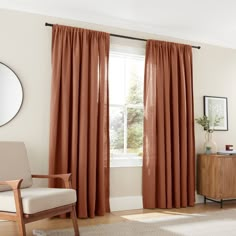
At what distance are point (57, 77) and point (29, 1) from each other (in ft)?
2.94

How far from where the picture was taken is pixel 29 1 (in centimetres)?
327

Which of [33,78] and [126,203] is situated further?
[126,203]

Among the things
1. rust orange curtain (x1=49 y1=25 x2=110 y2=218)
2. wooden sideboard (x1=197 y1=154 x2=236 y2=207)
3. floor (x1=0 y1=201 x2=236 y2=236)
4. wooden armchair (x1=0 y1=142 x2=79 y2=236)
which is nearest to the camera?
wooden armchair (x1=0 y1=142 x2=79 y2=236)

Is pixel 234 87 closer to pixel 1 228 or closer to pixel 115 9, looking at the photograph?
pixel 115 9

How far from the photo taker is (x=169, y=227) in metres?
2.99

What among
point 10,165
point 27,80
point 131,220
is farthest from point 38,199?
point 27,80

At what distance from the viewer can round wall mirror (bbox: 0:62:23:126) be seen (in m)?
3.24

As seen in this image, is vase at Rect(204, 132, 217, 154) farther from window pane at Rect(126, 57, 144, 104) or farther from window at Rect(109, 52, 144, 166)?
window pane at Rect(126, 57, 144, 104)

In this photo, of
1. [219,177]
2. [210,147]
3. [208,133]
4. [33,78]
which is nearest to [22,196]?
[33,78]

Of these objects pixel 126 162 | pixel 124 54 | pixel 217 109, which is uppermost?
pixel 124 54

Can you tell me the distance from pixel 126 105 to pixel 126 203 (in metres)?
1.30

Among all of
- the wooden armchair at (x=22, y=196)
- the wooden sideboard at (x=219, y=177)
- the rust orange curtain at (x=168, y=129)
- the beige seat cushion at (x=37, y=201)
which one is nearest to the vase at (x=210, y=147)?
the wooden sideboard at (x=219, y=177)

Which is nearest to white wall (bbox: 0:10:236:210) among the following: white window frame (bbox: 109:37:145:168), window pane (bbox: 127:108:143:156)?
white window frame (bbox: 109:37:145:168)

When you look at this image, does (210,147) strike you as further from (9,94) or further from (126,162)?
(9,94)
